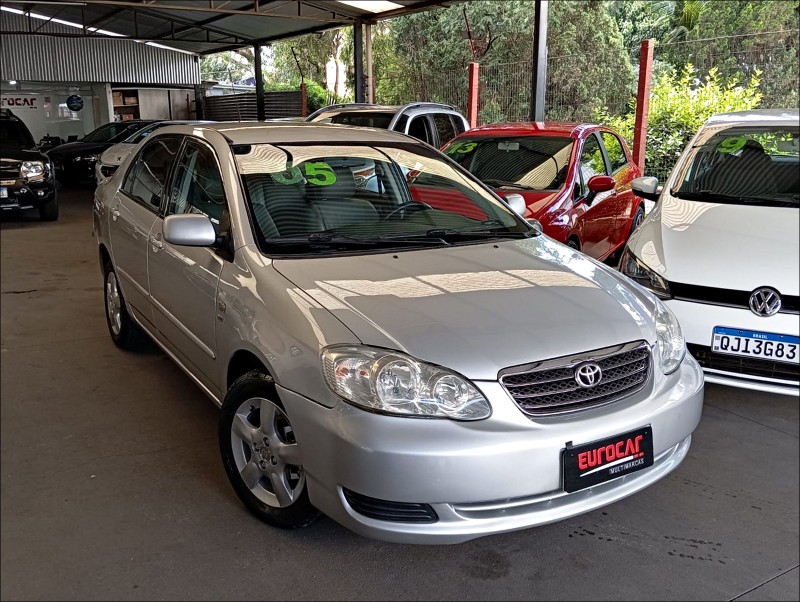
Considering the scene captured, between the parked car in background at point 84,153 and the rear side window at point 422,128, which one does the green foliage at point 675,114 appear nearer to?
the rear side window at point 422,128

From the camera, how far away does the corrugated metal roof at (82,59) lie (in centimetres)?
1860

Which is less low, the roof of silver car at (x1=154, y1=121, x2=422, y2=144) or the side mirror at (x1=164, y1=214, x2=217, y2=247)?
the roof of silver car at (x1=154, y1=121, x2=422, y2=144)

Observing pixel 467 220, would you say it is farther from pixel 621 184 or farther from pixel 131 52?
pixel 131 52

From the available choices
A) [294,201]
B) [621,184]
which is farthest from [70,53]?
[294,201]

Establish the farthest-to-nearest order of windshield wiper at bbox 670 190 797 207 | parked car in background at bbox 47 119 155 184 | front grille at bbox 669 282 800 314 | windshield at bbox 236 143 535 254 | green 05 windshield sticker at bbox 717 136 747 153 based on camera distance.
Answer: parked car in background at bbox 47 119 155 184 → green 05 windshield sticker at bbox 717 136 747 153 → windshield wiper at bbox 670 190 797 207 → front grille at bbox 669 282 800 314 → windshield at bbox 236 143 535 254

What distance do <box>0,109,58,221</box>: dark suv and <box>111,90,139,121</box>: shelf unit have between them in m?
12.2

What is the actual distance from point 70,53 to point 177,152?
18927mm

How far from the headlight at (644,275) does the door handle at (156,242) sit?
2.13m

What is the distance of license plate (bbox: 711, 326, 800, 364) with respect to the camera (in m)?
2.82

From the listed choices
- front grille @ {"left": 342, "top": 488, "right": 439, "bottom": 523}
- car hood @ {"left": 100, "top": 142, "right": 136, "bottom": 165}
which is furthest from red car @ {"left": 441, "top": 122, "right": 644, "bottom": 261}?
car hood @ {"left": 100, "top": 142, "right": 136, "bottom": 165}

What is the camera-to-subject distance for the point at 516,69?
409 inches

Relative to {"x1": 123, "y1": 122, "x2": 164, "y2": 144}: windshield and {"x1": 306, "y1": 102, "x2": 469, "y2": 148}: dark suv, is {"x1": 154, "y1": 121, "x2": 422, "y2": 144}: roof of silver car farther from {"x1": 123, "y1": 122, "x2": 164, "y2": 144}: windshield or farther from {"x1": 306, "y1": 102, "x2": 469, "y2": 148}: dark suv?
{"x1": 123, "y1": 122, "x2": 164, "y2": 144}: windshield

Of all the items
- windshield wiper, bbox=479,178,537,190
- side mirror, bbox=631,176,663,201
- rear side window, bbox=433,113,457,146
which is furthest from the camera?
rear side window, bbox=433,113,457,146

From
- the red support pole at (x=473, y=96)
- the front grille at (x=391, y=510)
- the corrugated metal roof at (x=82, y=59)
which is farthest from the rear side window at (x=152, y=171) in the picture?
the corrugated metal roof at (x=82, y=59)
